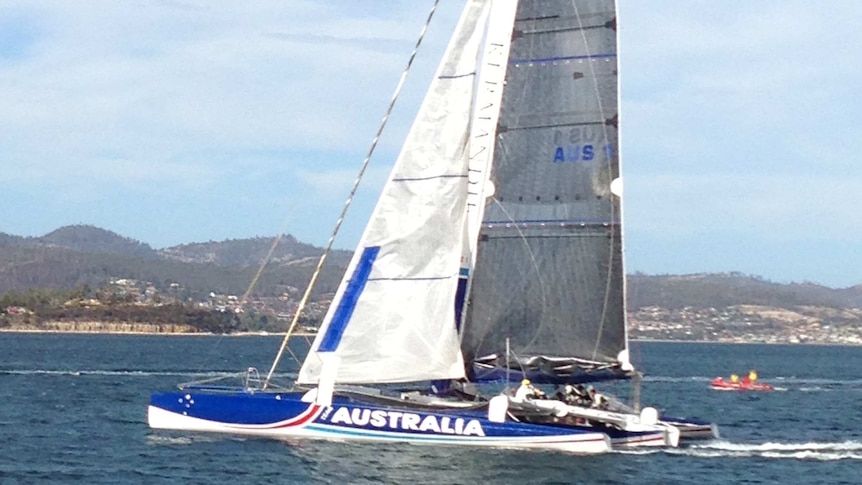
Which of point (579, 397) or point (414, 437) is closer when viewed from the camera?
point (414, 437)

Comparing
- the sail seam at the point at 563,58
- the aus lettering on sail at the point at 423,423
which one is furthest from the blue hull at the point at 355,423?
the sail seam at the point at 563,58

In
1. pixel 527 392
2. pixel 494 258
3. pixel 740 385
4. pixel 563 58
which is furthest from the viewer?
pixel 740 385

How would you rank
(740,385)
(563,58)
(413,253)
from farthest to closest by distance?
(740,385), (563,58), (413,253)

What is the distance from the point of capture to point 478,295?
29.0m

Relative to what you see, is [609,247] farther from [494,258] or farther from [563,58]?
[563,58]

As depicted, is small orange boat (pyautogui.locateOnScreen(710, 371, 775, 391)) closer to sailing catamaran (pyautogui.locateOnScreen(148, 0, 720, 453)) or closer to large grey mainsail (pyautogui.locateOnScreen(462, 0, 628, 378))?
sailing catamaran (pyautogui.locateOnScreen(148, 0, 720, 453))

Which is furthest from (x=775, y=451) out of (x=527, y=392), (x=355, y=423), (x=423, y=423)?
(x=355, y=423)

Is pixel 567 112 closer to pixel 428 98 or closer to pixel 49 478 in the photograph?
pixel 428 98

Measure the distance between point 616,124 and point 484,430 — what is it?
6.36 meters

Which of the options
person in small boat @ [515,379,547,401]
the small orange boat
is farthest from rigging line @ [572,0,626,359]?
the small orange boat

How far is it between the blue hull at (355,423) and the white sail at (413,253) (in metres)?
0.74

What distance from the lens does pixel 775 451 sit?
32.2 meters

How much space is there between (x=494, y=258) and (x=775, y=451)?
8138mm

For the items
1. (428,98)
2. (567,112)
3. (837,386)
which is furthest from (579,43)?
(837,386)
